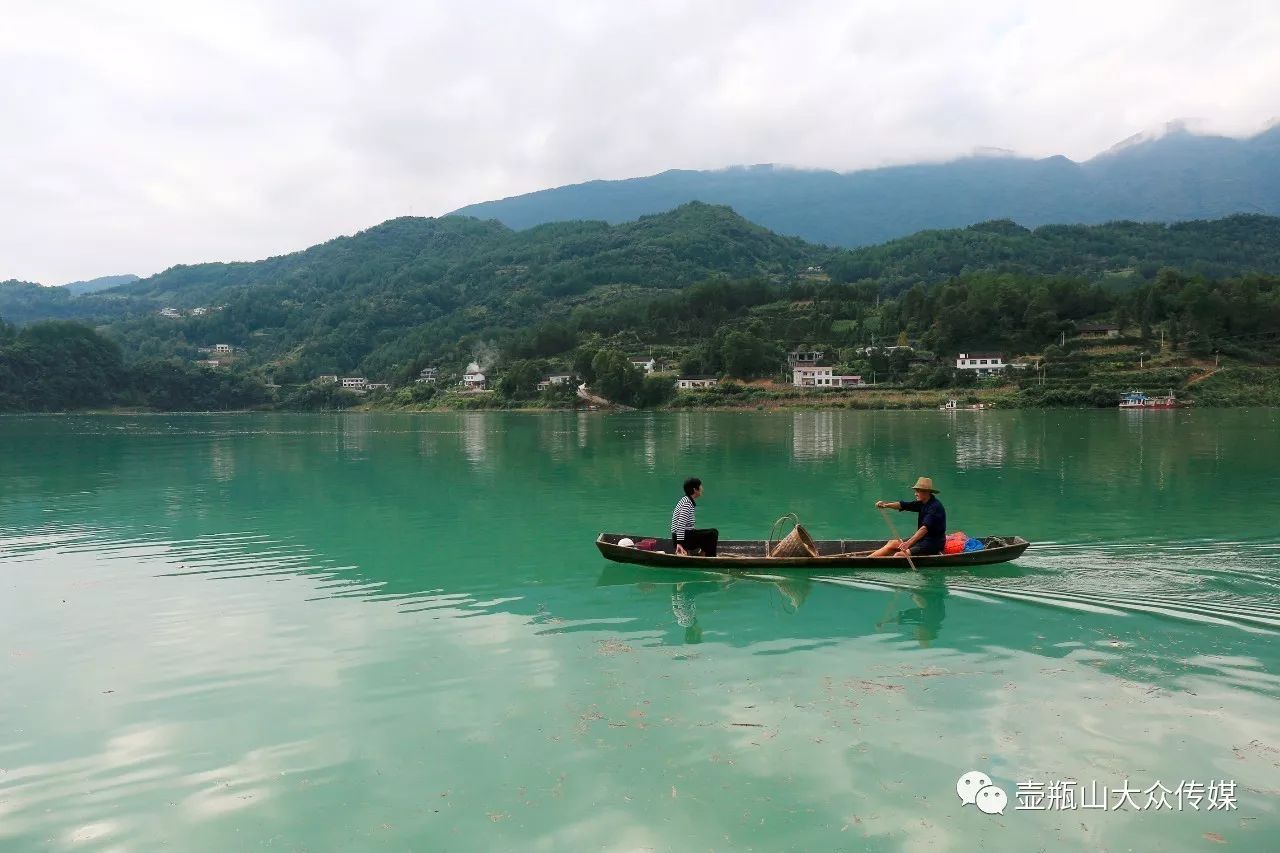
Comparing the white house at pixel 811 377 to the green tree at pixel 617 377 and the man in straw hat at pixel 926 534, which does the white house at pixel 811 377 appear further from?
the man in straw hat at pixel 926 534

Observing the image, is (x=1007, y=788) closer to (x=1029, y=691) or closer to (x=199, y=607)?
(x=1029, y=691)

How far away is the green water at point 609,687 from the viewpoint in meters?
7.23

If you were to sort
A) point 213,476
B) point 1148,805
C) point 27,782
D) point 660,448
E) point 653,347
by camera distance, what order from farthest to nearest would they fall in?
point 653,347 → point 660,448 → point 213,476 → point 27,782 → point 1148,805

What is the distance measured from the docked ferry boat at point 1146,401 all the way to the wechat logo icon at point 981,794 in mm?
100889

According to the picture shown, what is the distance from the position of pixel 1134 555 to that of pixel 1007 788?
12.1 metres

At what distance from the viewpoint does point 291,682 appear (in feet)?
36.2

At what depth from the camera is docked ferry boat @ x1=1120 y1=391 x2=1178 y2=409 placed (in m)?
92.6

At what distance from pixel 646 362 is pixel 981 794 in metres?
136

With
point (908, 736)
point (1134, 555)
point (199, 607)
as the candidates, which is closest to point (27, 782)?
point (199, 607)

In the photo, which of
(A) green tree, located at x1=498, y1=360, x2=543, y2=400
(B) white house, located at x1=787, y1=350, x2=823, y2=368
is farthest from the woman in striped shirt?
(A) green tree, located at x1=498, y1=360, x2=543, y2=400

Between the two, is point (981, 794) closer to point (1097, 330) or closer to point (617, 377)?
point (617, 377)

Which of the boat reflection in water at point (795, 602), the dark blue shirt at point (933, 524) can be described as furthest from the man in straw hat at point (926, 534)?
the boat reflection in water at point (795, 602)

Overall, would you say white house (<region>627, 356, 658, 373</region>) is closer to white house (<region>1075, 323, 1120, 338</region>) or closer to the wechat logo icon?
white house (<region>1075, 323, 1120, 338</region>)

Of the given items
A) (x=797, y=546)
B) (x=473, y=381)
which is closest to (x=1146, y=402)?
(x=797, y=546)
